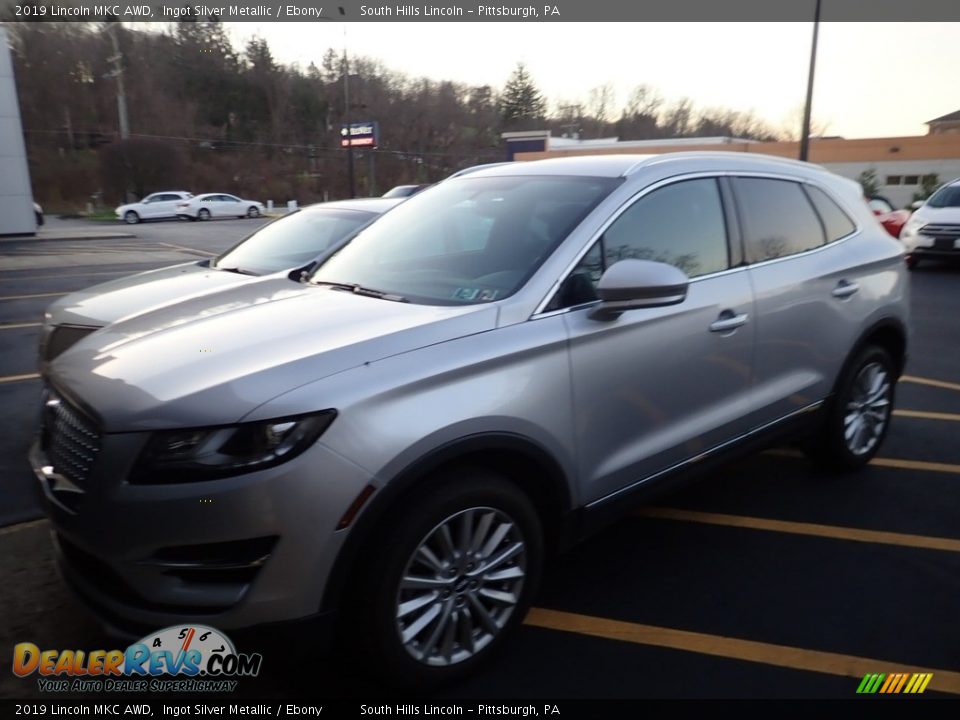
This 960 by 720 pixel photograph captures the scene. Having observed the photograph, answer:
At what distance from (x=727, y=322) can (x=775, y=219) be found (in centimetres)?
88

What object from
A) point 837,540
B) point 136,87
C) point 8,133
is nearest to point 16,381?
point 837,540

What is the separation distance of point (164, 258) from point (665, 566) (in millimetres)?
17636

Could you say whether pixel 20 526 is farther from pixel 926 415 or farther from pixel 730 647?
pixel 926 415

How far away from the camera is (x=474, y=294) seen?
2.92 m

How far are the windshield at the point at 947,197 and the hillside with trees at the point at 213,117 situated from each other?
4113 centimetres

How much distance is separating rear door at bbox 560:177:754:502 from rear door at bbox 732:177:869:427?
16cm

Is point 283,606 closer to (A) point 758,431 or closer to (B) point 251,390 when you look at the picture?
(B) point 251,390

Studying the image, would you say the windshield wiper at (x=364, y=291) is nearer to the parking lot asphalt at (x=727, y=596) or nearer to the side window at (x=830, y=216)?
the parking lot asphalt at (x=727, y=596)

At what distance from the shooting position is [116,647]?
2.73 metres

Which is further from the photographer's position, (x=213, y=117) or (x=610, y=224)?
(x=213, y=117)

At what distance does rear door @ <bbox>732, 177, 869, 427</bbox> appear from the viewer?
3.64 meters

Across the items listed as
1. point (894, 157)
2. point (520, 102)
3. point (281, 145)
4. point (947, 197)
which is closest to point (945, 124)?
point (894, 157)

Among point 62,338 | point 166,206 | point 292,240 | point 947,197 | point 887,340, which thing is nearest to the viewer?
point 62,338

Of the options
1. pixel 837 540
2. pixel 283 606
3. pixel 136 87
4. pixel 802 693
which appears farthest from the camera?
pixel 136 87
